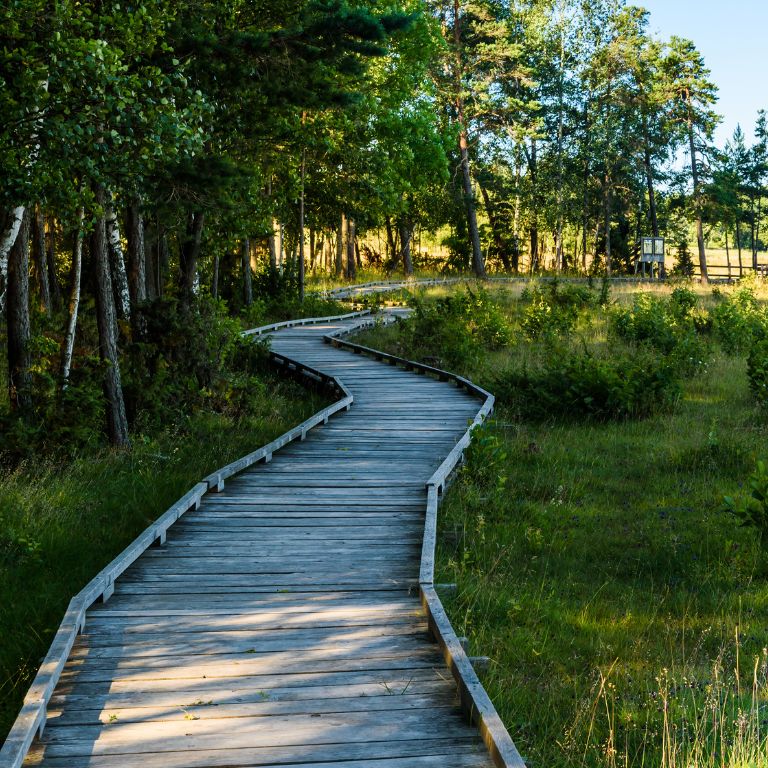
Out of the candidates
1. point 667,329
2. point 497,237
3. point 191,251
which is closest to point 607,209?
point 497,237

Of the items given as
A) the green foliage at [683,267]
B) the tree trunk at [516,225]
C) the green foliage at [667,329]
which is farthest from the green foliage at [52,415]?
the green foliage at [683,267]

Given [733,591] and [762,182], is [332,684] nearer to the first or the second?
[733,591]

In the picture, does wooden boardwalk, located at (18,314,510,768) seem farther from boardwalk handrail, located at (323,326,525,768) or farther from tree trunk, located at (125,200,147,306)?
tree trunk, located at (125,200,147,306)

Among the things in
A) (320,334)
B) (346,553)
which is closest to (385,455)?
(346,553)

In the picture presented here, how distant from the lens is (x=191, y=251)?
16031 millimetres

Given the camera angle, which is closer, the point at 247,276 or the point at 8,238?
the point at 8,238

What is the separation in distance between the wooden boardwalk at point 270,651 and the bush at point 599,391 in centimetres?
571

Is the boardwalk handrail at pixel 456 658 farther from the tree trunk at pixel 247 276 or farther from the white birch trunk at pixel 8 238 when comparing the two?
the tree trunk at pixel 247 276

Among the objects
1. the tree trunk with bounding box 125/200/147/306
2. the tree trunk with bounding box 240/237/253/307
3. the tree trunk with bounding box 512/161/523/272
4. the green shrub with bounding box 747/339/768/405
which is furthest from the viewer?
the tree trunk with bounding box 512/161/523/272

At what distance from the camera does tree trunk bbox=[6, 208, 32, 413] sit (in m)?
11.5

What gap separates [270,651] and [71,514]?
446 centimetres

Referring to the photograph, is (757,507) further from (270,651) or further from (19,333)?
(19,333)

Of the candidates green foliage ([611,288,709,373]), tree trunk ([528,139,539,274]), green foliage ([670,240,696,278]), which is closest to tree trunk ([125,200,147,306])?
green foliage ([611,288,709,373])

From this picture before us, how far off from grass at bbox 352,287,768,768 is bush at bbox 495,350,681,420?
0.62 m
